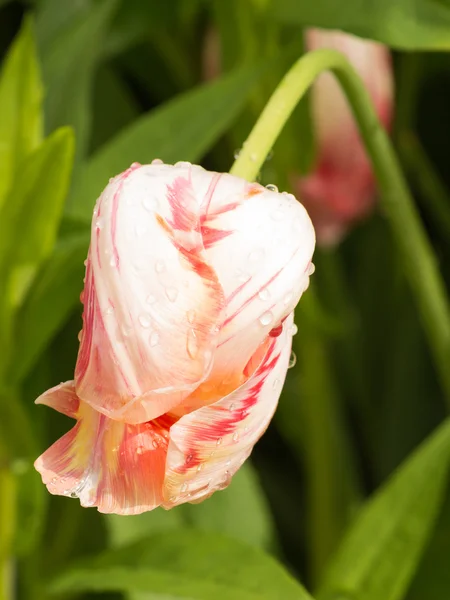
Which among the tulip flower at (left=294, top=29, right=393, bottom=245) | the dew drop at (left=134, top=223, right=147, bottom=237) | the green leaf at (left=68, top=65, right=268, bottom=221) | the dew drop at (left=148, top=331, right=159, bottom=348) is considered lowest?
the tulip flower at (left=294, top=29, right=393, bottom=245)

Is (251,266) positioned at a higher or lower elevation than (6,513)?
higher

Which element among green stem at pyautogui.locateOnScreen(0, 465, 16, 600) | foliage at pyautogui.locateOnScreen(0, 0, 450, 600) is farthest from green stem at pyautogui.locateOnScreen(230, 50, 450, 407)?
green stem at pyautogui.locateOnScreen(0, 465, 16, 600)

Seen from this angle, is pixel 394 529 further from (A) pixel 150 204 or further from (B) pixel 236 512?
(A) pixel 150 204

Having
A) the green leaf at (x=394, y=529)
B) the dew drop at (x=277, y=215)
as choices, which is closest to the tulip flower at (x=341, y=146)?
the green leaf at (x=394, y=529)

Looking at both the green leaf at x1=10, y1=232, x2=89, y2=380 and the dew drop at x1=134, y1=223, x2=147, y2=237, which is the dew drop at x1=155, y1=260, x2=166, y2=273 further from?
the green leaf at x1=10, y1=232, x2=89, y2=380

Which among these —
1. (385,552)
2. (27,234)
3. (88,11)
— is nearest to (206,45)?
(88,11)

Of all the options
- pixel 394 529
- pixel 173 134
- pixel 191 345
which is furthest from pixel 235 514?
pixel 191 345

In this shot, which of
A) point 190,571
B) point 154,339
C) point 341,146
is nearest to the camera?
point 154,339

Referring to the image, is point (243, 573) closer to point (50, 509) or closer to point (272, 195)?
point (272, 195)
